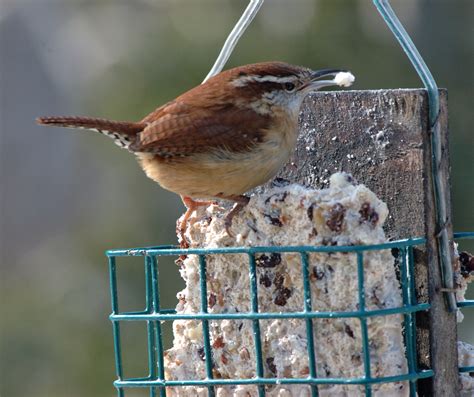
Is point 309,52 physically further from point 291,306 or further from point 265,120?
point 291,306

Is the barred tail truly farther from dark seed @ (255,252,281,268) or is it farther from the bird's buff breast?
dark seed @ (255,252,281,268)

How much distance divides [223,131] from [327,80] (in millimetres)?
418

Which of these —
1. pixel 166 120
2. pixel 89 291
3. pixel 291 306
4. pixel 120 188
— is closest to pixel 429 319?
pixel 291 306

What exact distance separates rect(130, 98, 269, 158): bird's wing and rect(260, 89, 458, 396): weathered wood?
0.29 m

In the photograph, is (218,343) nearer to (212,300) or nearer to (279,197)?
(212,300)

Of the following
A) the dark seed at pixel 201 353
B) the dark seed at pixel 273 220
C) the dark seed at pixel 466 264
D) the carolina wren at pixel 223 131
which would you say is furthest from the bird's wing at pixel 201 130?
the dark seed at pixel 466 264

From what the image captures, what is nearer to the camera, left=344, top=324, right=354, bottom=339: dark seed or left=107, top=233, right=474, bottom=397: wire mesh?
left=107, top=233, right=474, bottom=397: wire mesh

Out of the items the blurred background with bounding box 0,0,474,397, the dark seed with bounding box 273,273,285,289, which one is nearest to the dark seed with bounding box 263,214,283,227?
the dark seed with bounding box 273,273,285,289

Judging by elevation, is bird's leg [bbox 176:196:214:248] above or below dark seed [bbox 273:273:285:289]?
above

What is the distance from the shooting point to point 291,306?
134 inches

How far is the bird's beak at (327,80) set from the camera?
3568 millimetres

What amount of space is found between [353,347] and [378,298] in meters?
0.17

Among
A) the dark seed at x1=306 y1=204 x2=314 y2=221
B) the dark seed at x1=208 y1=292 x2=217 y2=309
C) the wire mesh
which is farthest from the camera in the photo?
the dark seed at x1=208 y1=292 x2=217 y2=309

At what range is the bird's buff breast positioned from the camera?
11.9ft
